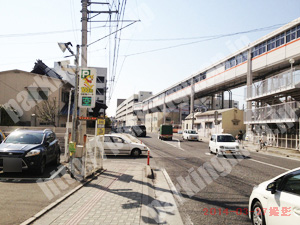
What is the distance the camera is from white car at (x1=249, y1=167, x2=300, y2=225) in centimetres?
361

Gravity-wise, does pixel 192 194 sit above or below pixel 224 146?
below

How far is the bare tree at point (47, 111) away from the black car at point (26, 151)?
19685 millimetres

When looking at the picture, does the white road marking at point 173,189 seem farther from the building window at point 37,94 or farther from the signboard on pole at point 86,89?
the building window at point 37,94

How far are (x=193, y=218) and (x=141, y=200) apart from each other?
5.29 feet

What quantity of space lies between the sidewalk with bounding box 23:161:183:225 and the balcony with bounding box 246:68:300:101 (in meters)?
19.1

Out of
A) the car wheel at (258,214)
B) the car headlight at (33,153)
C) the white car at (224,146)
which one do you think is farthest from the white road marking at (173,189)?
the white car at (224,146)

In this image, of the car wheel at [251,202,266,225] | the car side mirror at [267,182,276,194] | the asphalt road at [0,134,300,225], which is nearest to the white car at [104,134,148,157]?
the asphalt road at [0,134,300,225]

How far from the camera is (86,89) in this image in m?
9.70

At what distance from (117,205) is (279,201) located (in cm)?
360

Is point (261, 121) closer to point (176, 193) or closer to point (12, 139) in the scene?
point (176, 193)

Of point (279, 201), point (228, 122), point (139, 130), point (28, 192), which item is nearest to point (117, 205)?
point (28, 192)

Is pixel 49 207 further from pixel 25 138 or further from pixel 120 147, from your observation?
pixel 120 147

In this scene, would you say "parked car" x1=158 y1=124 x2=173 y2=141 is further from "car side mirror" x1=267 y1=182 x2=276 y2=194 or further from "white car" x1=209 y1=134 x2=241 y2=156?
"car side mirror" x1=267 y1=182 x2=276 y2=194

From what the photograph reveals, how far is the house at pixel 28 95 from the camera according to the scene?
29511 millimetres
